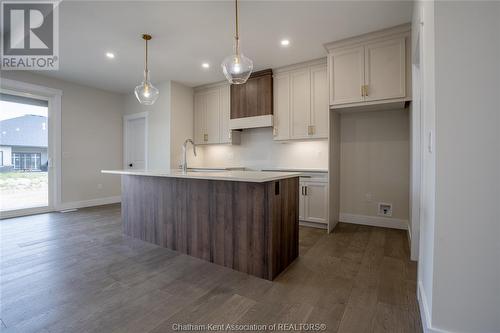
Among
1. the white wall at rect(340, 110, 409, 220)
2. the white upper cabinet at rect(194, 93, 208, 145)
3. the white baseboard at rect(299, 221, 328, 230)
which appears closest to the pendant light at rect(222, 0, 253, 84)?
the white wall at rect(340, 110, 409, 220)

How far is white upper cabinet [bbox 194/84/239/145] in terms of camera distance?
4.99 metres

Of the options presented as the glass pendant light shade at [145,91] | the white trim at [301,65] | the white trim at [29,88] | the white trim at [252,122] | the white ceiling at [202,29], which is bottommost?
the white trim at [252,122]

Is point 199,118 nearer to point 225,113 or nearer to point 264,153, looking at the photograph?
point 225,113

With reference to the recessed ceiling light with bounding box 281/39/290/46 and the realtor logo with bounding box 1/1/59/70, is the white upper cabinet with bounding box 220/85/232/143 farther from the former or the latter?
the realtor logo with bounding box 1/1/59/70

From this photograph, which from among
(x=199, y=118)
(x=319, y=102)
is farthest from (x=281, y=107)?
(x=199, y=118)

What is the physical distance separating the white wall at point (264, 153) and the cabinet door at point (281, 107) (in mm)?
394

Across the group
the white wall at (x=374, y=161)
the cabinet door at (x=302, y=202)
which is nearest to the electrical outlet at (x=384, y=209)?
the white wall at (x=374, y=161)

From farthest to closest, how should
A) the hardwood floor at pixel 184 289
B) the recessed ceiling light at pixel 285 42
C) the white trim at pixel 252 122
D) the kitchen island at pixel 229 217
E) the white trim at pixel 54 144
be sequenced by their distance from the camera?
the white trim at pixel 54 144 → the white trim at pixel 252 122 → the recessed ceiling light at pixel 285 42 → the kitchen island at pixel 229 217 → the hardwood floor at pixel 184 289

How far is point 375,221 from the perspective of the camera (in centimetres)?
376

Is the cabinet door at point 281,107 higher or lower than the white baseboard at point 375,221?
higher

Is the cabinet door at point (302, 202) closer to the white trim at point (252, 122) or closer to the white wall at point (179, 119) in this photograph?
the white trim at point (252, 122)

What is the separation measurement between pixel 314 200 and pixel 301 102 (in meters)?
1.71

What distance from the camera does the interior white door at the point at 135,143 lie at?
5.86m

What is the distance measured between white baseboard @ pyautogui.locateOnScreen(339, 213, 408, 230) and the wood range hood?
2.11 meters
